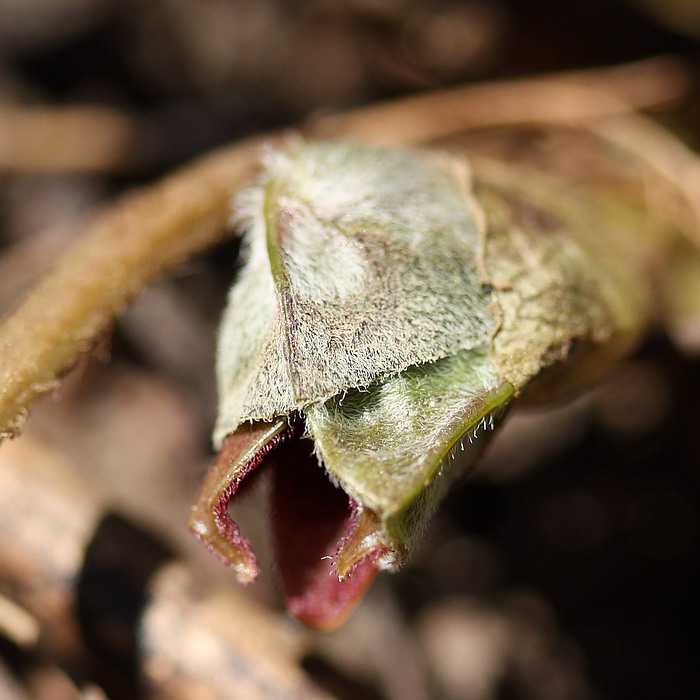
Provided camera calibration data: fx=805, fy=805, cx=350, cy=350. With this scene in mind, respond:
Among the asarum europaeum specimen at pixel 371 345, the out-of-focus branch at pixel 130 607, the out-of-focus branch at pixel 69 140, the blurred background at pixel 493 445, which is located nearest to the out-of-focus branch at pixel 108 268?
the asarum europaeum specimen at pixel 371 345

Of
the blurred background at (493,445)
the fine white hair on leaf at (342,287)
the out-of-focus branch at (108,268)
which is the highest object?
the fine white hair on leaf at (342,287)

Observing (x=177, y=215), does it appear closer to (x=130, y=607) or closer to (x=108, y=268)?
(x=108, y=268)

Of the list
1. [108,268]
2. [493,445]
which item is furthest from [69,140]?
[493,445]

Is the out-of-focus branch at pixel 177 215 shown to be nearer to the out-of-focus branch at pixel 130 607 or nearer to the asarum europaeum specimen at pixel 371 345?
the asarum europaeum specimen at pixel 371 345

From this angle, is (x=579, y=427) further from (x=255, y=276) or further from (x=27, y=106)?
(x=27, y=106)

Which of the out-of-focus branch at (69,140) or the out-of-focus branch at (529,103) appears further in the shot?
the out-of-focus branch at (69,140)

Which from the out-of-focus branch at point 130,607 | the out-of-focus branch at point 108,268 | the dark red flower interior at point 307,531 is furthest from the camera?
the out-of-focus branch at point 130,607

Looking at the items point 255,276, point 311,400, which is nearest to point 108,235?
point 255,276

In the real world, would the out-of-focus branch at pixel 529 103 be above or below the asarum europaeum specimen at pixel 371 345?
below
